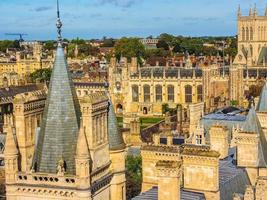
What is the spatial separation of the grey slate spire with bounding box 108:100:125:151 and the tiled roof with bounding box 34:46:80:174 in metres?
2.19

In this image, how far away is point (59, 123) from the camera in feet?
53.7

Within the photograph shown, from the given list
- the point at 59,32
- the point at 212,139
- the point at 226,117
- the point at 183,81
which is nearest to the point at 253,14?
the point at 183,81

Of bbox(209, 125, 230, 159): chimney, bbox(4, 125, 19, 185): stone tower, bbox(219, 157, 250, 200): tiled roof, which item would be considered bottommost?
bbox(219, 157, 250, 200): tiled roof

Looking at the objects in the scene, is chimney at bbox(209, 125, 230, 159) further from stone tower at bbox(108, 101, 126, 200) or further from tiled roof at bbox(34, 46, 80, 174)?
tiled roof at bbox(34, 46, 80, 174)

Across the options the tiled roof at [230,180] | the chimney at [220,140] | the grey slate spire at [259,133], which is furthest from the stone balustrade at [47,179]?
the chimney at [220,140]

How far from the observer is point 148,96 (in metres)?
90.2

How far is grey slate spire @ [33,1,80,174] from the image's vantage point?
639 inches

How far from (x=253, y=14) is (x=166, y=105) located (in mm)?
29586

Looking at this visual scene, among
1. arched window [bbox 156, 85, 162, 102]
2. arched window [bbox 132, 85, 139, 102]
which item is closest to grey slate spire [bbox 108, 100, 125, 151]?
arched window [bbox 156, 85, 162, 102]

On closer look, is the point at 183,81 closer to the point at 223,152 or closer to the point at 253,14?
the point at 253,14

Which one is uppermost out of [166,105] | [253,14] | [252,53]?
[253,14]

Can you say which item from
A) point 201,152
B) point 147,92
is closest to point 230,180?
point 201,152

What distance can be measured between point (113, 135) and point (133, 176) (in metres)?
15.5

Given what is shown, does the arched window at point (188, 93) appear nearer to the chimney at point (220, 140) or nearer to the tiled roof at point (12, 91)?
the tiled roof at point (12, 91)
